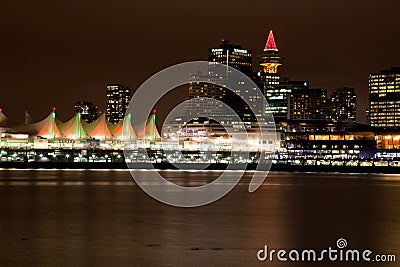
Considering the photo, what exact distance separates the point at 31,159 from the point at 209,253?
87157 millimetres

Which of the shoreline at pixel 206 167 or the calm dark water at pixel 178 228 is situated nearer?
the calm dark water at pixel 178 228

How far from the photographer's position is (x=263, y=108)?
17425cm

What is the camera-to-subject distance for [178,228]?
26281mm

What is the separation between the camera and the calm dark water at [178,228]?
65.9 feet

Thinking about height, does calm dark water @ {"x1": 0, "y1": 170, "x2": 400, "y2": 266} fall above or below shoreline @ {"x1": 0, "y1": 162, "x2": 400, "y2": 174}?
below

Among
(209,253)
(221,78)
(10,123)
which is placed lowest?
(209,253)

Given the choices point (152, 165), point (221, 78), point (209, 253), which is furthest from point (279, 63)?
point (209, 253)

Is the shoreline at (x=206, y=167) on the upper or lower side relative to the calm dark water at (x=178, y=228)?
upper

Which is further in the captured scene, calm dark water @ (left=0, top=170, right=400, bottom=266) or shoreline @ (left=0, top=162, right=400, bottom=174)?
shoreline @ (left=0, top=162, right=400, bottom=174)

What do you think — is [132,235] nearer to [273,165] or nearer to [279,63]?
[273,165]

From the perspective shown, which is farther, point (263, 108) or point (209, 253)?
point (263, 108)

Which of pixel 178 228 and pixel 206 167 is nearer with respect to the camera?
pixel 178 228

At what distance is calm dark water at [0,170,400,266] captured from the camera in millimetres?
20078

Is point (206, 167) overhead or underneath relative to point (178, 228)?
overhead
